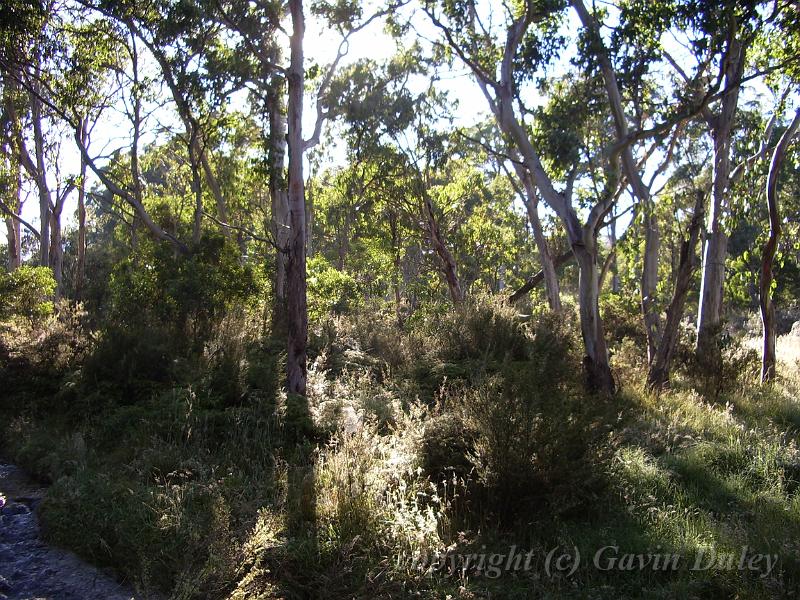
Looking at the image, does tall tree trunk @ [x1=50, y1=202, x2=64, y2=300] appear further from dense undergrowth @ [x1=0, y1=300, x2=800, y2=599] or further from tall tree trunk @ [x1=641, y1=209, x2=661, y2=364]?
tall tree trunk @ [x1=641, y1=209, x2=661, y2=364]

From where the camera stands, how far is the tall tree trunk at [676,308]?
9859 millimetres

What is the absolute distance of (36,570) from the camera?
198 inches

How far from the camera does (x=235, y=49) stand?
1304cm

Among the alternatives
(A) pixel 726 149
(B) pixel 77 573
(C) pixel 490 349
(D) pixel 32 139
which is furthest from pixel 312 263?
(D) pixel 32 139

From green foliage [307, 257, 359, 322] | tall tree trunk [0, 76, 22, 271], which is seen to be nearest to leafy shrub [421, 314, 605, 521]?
green foliage [307, 257, 359, 322]

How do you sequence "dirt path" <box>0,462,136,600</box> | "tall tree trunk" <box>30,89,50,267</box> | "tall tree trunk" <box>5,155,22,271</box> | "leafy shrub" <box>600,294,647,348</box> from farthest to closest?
"tall tree trunk" <box>5,155,22,271</box> < "tall tree trunk" <box>30,89,50,267</box> < "leafy shrub" <box>600,294,647,348</box> < "dirt path" <box>0,462,136,600</box>

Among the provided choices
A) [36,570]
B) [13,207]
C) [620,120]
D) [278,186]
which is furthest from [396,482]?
[13,207]

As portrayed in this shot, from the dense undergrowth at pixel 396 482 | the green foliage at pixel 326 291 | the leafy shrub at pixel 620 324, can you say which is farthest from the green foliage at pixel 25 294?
the leafy shrub at pixel 620 324

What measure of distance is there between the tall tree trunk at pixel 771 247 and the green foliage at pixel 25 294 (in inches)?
605

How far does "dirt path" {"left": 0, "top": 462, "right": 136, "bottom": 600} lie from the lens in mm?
4621

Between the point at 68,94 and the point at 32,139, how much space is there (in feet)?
31.0

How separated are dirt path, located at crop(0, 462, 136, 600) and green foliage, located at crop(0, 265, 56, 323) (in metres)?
9.23

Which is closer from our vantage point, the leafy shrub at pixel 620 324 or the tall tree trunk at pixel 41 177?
the leafy shrub at pixel 620 324

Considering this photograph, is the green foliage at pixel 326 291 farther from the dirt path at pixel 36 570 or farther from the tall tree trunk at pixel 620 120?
the dirt path at pixel 36 570
